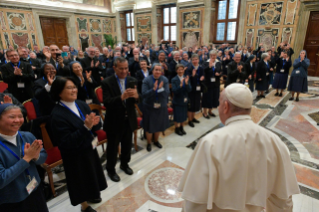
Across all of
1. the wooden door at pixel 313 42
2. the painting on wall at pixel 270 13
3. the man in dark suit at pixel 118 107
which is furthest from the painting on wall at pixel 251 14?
the man in dark suit at pixel 118 107

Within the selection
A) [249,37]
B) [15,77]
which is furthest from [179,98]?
[249,37]

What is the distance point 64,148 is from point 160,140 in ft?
8.33

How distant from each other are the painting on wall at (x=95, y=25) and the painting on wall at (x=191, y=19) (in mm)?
7065

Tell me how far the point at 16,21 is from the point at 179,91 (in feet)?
39.4

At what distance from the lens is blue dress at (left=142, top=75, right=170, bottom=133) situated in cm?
348

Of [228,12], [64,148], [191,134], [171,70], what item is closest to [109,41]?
[228,12]

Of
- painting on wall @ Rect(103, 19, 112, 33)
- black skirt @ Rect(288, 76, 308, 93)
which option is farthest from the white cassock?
painting on wall @ Rect(103, 19, 112, 33)

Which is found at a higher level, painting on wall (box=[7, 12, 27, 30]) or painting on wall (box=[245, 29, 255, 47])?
painting on wall (box=[7, 12, 27, 30])

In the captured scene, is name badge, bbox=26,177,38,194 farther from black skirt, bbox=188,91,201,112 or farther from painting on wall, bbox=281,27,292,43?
painting on wall, bbox=281,27,292,43

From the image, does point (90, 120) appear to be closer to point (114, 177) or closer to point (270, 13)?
point (114, 177)

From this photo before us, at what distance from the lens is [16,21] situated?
1091 centimetres

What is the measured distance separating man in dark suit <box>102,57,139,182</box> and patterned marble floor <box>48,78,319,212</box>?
21.5 inches

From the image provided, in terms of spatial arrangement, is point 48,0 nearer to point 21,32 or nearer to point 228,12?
point 21,32

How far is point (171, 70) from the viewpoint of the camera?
19.9 ft
